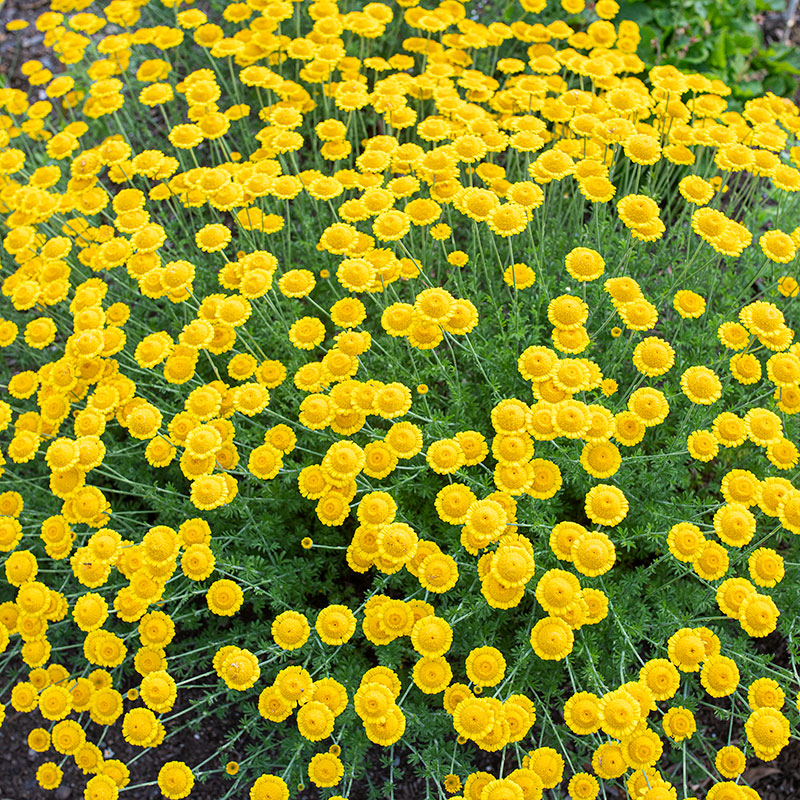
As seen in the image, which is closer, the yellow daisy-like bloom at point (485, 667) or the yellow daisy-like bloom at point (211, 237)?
the yellow daisy-like bloom at point (485, 667)

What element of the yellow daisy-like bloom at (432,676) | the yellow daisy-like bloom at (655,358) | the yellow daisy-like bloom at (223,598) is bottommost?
the yellow daisy-like bloom at (223,598)

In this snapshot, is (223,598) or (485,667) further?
(223,598)

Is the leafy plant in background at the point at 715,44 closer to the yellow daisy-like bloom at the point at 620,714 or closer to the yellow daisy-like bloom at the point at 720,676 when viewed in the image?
the yellow daisy-like bloom at the point at 720,676

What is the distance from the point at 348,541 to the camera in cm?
405

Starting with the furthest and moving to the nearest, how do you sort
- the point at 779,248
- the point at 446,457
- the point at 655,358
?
the point at 779,248 < the point at 655,358 < the point at 446,457

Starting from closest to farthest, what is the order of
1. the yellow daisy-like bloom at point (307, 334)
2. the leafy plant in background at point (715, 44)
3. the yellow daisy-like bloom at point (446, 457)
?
1. the yellow daisy-like bloom at point (446, 457)
2. the yellow daisy-like bloom at point (307, 334)
3. the leafy plant in background at point (715, 44)

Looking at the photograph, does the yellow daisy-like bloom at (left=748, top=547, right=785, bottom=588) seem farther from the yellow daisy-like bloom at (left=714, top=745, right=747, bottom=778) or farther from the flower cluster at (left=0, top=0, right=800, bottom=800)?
the yellow daisy-like bloom at (left=714, top=745, right=747, bottom=778)

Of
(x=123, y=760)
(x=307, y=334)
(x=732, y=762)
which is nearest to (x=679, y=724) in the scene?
(x=732, y=762)

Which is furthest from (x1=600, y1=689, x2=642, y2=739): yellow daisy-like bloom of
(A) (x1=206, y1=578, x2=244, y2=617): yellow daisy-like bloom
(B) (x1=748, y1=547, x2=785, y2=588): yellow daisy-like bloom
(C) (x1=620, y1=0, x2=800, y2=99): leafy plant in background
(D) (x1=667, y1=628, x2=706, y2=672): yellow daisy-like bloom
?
(C) (x1=620, y1=0, x2=800, y2=99): leafy plant in background

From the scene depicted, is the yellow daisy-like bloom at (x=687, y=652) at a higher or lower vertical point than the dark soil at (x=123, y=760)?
higher

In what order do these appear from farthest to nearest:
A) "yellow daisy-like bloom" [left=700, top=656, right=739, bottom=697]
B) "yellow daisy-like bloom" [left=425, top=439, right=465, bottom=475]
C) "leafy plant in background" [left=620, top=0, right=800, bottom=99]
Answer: "leafy plant in background" [left=620, top=0, right=800, bottom=99], "yellow daisy-like bloom" [left=425, top=439, right=465, bottom=475], "yellow daisy-like bloom" [left=700, top=656, right=739, bottom=697]

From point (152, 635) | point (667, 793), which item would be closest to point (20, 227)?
point (152, 635)

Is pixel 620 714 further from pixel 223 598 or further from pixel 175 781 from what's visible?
pixel 175 781

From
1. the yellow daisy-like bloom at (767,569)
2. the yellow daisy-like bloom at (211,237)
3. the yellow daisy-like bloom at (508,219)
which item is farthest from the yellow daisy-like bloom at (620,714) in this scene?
the yellow daisy-like bloom at (211,237)
